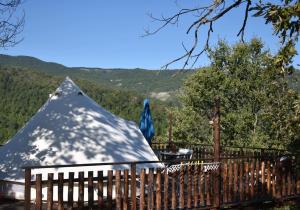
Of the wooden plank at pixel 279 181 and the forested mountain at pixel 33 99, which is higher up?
the forested mountain at pixel 33 99

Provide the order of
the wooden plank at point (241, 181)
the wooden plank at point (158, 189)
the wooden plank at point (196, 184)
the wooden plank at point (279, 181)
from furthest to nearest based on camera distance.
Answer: the wooden plank at point (279, 181) < the wooden plank at point (241, 181) < the wooden plank at point (196, 184) < the wooden plank at point (158, 189)

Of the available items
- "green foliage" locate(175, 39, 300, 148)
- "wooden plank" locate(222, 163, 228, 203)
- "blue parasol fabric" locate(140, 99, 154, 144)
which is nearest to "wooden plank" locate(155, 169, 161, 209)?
"wooden plank" locate(222, 163, 228, 203)

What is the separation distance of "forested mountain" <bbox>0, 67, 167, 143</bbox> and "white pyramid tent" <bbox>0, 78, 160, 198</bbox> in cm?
6077

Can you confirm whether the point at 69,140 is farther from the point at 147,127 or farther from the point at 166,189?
the point at 147,127

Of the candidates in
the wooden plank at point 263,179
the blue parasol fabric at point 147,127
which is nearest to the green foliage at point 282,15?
the wooden plank at point 263,179

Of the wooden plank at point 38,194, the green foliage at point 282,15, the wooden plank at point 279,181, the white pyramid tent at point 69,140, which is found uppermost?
the green foliage at point 282,15

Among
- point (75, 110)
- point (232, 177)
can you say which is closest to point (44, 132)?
point (75, 110)

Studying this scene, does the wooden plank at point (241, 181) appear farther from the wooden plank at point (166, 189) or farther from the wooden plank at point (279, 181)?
the wooden plank at point (166, 189)

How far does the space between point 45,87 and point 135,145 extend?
335ft

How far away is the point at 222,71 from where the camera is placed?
31156mm

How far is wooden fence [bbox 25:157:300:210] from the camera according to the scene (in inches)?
287

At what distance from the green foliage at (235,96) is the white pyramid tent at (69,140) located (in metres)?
18.0

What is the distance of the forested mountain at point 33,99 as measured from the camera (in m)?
83.4

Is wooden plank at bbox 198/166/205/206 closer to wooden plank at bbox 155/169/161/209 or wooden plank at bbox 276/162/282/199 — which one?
wooden plank at bbox 155/169/161/209
